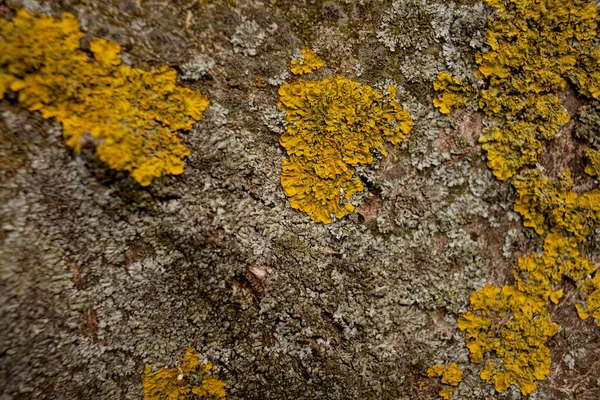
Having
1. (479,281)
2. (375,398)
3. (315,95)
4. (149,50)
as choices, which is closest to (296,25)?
(315,95)

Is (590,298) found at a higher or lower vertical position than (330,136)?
higher

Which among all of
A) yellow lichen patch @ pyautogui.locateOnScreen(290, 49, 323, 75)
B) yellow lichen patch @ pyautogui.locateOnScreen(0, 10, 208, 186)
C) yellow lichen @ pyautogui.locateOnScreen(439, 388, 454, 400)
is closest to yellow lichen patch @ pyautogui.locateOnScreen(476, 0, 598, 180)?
yellow lichen patch @ pyautogui.locateOnScreen(290, 49, 323, 75)

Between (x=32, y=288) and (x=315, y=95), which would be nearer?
(x=32, y=288)

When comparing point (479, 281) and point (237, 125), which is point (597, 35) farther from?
point (237, 125)

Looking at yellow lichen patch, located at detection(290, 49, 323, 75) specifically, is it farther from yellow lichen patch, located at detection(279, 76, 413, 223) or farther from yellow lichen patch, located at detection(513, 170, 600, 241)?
yellow lichen patch, located at detection(513, 170, 600, 241)

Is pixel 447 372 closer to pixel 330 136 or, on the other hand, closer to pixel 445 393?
pixel 445 393

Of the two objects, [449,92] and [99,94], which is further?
[449,92]

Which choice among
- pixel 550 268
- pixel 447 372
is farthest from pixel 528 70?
pixel 447 372
